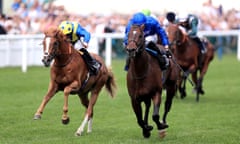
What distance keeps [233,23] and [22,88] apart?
16.6m

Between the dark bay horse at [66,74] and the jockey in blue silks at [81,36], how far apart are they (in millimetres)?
129

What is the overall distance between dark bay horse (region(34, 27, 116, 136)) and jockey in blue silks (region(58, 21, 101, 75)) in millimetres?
129

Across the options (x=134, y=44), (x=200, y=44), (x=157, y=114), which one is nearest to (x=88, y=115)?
(x=157, y=114)

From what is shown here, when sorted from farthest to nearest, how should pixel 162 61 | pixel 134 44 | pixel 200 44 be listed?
pixel 200 44 → pixel 162 61 → pixel 134 44

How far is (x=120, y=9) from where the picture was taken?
32.5 metres

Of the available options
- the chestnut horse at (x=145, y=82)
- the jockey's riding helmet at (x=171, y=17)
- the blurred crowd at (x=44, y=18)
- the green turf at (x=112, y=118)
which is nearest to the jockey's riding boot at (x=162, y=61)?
the chestnut horse at (x=145, y=82)

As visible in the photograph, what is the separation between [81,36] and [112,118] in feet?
6.69

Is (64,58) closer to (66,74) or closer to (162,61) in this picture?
(66,74)

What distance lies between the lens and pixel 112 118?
1398cm

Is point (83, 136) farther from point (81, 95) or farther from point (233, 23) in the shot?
point (233, 23)

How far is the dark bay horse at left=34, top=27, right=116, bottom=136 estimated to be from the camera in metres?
11.2

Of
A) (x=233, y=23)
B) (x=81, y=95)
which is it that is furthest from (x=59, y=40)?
(x=233, y=23)

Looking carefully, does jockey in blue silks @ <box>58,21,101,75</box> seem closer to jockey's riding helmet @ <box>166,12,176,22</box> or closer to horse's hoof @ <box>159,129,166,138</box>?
horse's hoof @ <box>159,129,166,138</box>

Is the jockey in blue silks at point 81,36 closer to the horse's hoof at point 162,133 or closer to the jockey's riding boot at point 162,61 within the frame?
the jockey's riding boot at point 162,61
